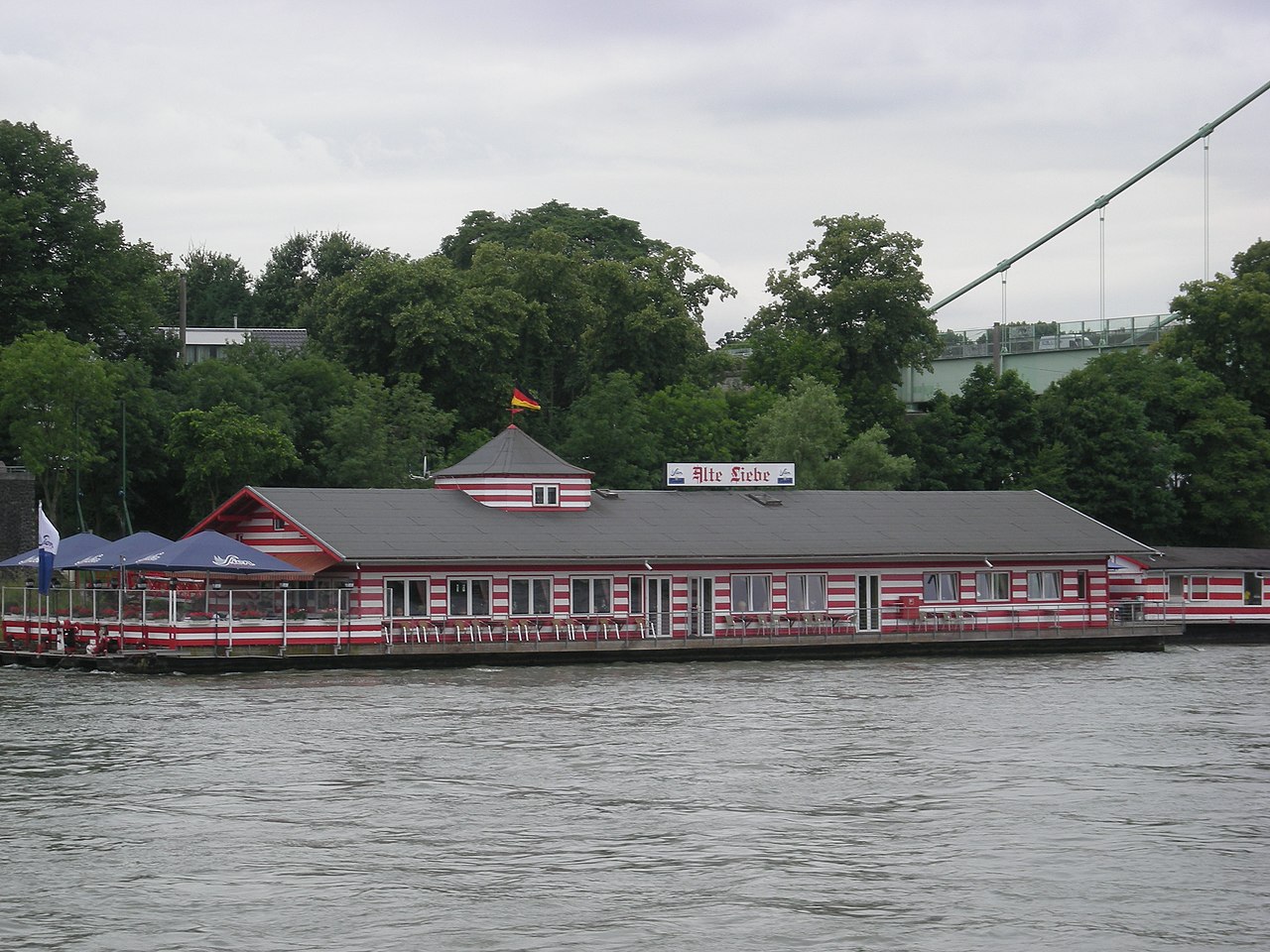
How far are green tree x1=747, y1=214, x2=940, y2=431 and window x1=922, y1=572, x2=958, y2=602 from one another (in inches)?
1030

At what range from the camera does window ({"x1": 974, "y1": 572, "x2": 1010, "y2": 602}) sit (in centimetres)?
5656

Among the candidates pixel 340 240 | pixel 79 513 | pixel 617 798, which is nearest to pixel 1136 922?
pixel 617 798

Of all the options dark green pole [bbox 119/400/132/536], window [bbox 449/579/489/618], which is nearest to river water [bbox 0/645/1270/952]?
window [bbox 449/579/489/618]

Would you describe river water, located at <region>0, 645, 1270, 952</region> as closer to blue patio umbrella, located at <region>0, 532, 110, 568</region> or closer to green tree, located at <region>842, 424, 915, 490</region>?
blue patio umbrella, located at <region>0, 532, 110, 568</region>

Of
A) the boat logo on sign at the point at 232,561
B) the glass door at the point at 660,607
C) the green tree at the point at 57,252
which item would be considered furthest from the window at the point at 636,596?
the green tree at the point at 57,252

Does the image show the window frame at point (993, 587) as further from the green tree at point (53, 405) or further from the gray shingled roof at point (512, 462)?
the green tree at point (53, 405)

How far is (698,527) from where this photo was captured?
5488 cm

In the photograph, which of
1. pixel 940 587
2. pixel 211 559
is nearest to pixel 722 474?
pixel 940 587

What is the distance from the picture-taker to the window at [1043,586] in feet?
188

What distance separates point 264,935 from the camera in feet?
62.2

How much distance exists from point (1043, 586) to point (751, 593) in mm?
10013

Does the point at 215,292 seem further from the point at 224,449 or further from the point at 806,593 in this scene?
the point at 806,593

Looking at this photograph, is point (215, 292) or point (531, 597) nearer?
point (531, 597)

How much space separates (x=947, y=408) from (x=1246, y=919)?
62.4m
